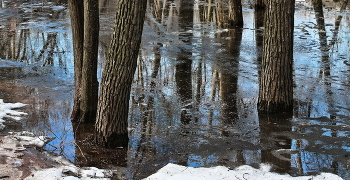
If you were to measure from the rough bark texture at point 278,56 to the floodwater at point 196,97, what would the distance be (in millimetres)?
317

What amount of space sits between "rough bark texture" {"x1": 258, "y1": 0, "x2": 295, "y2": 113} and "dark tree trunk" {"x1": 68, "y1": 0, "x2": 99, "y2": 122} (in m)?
2.92

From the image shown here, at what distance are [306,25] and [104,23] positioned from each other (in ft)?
24.2

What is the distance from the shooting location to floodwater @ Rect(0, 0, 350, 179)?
661 cm

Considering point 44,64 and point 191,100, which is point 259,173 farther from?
point 44,64

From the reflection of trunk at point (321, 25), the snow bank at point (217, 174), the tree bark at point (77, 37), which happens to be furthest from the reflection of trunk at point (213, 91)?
the reflection of trunk at point (321, 25)

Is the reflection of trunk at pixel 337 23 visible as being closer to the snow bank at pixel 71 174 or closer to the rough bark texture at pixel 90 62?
the rough bark texture at pixel 90 62

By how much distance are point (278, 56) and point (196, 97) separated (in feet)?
6.58

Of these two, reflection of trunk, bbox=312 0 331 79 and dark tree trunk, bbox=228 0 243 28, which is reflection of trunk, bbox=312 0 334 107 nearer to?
reflection of trunk, bbox=312 0 331 79

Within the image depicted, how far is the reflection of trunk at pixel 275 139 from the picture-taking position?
642 centimetres

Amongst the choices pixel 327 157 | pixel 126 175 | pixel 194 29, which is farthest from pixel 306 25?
pixel 126 175

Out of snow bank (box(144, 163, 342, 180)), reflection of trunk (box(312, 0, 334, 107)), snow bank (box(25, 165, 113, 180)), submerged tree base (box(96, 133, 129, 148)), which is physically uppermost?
reflection of trunk (box(312, 0, 334, 107))

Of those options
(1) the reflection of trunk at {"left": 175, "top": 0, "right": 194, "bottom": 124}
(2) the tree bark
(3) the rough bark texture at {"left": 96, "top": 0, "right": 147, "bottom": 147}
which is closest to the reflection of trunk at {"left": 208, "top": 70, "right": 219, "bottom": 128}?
(1) the reflection of trunk at {"left": 175, "top": 0, "right": 194, "bottom": 124}

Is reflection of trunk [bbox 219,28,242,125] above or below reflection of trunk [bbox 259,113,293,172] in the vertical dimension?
above

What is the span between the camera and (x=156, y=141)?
7.16 m
